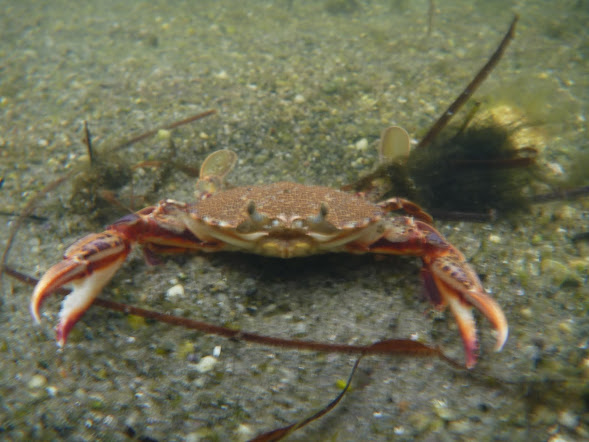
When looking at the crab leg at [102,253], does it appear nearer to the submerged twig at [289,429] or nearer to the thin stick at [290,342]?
the thin stick at [290,342]

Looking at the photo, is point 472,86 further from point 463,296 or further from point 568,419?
point 568,419

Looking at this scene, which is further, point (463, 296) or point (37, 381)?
point (463, 296)

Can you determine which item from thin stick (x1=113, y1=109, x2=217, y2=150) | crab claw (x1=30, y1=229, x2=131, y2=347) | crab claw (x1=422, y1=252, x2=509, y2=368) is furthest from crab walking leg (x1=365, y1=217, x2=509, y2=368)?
thin stick (x1=113, y1=109, x2=217, y2=150)

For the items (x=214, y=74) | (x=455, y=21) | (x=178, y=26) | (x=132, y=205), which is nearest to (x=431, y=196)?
(x=132, y=205)

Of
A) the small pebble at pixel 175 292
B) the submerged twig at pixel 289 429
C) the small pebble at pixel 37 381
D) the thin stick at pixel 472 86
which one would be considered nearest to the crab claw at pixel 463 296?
the submerged twig at pixel 289 429

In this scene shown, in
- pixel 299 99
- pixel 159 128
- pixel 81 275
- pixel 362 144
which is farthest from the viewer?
pixel 299 99

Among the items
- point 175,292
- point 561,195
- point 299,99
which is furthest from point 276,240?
point 299,99
